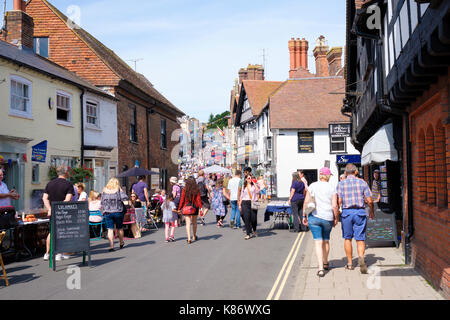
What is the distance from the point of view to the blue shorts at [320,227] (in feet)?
28.1

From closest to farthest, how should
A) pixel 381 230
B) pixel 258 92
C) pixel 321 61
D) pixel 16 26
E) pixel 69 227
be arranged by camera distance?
pixel 69 227 < pixel 381 230 < pixel 16 26 < pixel 321 61 < pixel 258 92

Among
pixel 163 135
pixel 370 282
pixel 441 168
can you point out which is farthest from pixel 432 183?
pixel 163 135

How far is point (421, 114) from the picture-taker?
8586mm

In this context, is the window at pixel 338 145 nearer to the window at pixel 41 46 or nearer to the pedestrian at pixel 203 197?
Result: the pedestrian at pixel 203 197

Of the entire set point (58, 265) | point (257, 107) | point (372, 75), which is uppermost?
point (257, 107)

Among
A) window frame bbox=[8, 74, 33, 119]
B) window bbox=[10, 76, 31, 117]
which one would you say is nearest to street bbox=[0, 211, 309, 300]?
window frame bbox=[8, 74, 33, 119]

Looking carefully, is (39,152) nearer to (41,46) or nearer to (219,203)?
(219,203)

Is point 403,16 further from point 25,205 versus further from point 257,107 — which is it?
point 257,107

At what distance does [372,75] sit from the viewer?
13070 mm

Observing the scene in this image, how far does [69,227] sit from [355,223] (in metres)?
5.44

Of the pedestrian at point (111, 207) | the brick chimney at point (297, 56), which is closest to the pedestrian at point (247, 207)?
the pedestrian at point (111, 207)

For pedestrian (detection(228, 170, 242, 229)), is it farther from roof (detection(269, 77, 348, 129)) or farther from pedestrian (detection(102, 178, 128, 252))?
roof (detection(269, 77, 348, 129))

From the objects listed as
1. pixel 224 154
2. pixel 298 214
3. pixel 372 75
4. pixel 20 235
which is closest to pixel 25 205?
pixel 20 235
